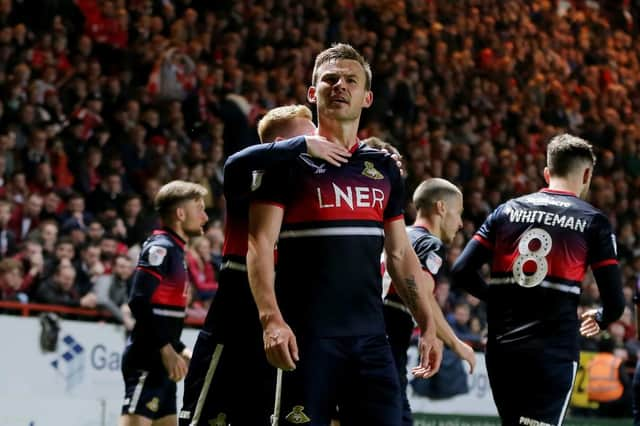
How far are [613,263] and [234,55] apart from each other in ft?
39.0

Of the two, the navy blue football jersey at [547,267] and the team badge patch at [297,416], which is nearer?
the team badge patch at [297,416]

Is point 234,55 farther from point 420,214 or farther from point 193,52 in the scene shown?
point 420,214

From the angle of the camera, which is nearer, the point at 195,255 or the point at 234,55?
the point at 195,255

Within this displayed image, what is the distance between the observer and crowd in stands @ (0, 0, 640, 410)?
13.2m

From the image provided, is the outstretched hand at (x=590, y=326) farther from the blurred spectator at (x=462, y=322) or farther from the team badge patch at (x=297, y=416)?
the blurred spectator at (x=462, y=322)

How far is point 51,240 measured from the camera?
12.5m

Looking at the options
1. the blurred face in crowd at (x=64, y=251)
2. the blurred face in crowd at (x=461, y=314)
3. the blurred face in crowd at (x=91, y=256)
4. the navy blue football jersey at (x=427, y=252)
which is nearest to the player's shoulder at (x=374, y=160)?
the navy blue football jersey at (x=427, y=252)

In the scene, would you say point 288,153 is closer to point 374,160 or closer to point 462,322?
point 374,160

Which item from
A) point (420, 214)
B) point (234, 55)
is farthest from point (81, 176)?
point (420, 214)

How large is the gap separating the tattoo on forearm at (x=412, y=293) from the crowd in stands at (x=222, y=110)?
22.8 feet

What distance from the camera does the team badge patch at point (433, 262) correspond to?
7.53 meters

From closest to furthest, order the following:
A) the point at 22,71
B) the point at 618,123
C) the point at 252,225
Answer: the point at 252,225
the point at 22,71
the point at 618,123

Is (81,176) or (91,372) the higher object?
(81,176)

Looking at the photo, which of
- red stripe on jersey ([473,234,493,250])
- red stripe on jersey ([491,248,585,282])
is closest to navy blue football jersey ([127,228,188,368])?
red stripe on jersey ([473,234,493,250])
